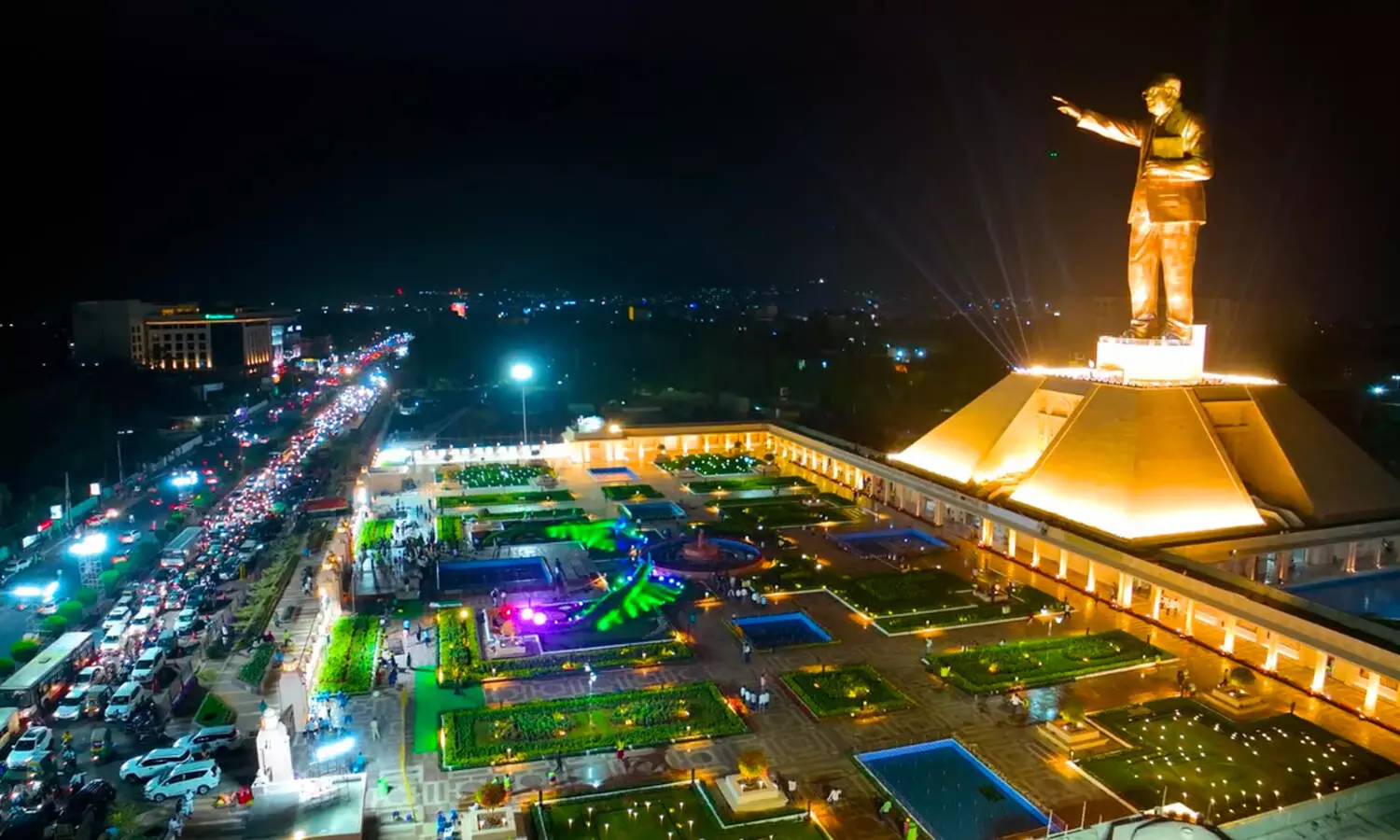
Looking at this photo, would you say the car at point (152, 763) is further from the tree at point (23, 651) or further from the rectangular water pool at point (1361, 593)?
the rectangular water pool at point (1361, 593)

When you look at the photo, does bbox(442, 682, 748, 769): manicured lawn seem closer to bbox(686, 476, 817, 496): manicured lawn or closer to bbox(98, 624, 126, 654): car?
bbox(98, 624, 126, 654): car

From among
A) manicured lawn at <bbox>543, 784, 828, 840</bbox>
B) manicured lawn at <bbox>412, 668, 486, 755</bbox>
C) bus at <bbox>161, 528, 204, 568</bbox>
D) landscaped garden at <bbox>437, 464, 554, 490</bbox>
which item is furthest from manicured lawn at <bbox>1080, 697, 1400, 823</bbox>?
landscaped garden at <bbox>437, 464, 554, 490</bbox>

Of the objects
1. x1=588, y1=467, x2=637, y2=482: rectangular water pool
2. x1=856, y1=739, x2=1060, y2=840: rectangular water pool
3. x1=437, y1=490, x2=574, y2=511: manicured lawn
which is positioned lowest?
x1=856, y1=739, x2=1060, y2=840: rectangular water pool

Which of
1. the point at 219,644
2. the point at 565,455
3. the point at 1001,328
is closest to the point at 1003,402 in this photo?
the point at 565,455

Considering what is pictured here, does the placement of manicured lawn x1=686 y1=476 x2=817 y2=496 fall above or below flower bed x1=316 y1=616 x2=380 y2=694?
above

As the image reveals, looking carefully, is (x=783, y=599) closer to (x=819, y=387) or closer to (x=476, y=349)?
(x=819, y=387)

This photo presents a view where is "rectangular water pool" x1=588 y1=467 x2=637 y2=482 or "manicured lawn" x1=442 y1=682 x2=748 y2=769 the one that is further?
"rectangular water pool" x1=588 y1=467 x2=637 y2=482

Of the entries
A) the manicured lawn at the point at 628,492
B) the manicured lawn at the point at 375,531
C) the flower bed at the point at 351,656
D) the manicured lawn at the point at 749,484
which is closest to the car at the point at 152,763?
the flower bed at the point at 351,656

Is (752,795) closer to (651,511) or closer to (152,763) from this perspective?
(152,763)
